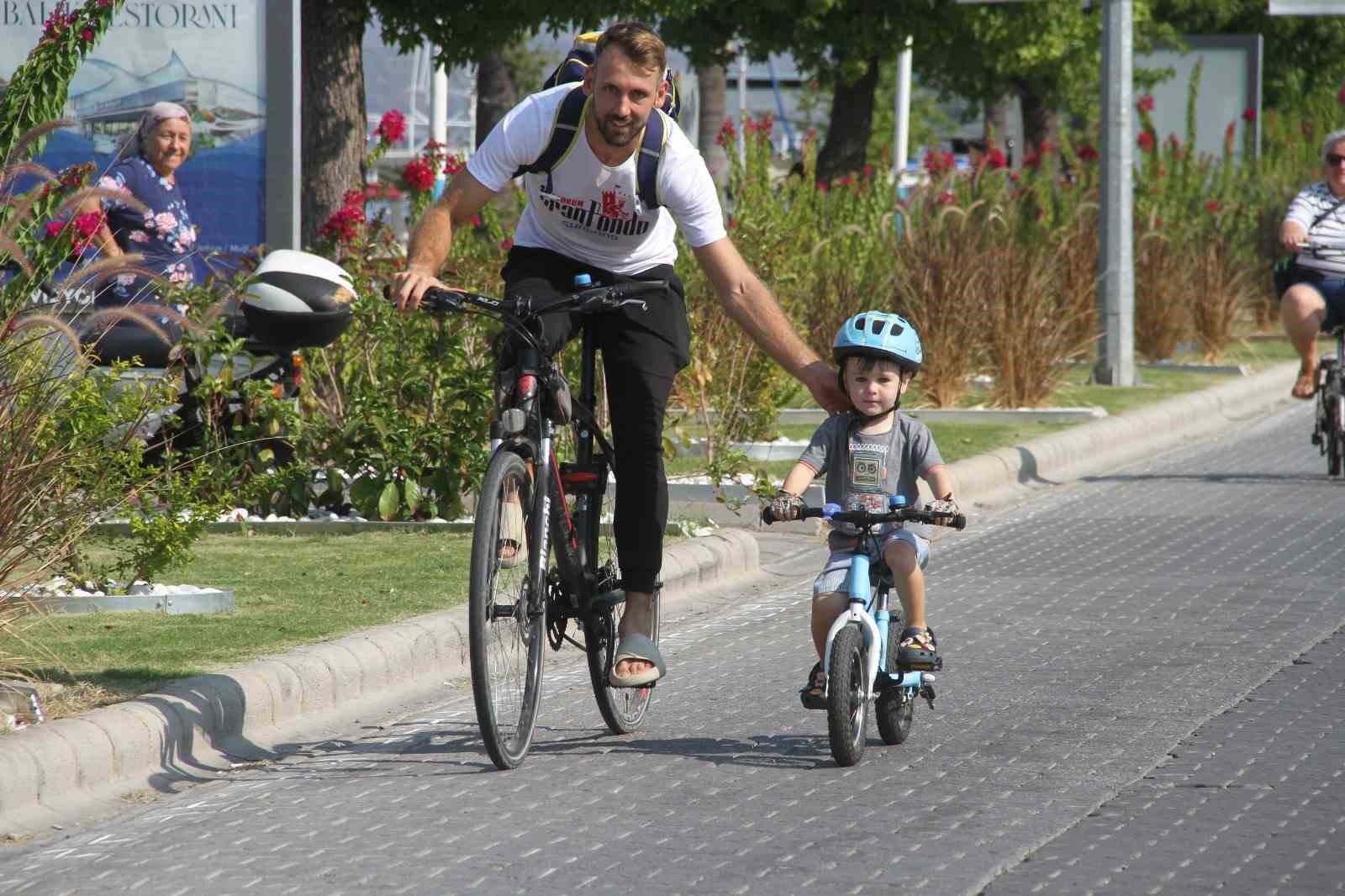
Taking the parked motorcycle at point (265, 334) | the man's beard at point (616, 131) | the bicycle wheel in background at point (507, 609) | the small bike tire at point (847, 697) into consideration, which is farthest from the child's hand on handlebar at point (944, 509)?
the parked motorcycle at point (265, 334)

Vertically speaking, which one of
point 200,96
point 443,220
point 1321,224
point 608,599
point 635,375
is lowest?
point 608,599

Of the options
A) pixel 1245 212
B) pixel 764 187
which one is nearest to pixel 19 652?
pixel 764 187

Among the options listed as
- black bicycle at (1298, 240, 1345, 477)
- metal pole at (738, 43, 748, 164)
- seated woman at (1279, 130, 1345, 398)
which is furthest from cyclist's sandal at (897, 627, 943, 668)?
metal pole at (738, 43, 748, 164)

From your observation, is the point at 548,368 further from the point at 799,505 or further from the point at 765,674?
the point at 765,674

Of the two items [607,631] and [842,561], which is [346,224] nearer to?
[607,631]

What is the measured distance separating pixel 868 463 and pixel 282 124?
18.7ft

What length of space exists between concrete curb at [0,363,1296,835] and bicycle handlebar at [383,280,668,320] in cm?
130

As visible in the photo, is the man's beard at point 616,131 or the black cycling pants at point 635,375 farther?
the black cycling pants at point 635,375

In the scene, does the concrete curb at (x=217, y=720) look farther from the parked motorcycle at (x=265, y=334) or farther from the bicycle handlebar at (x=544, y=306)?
the parked motorcycle at (x=265, y=334)

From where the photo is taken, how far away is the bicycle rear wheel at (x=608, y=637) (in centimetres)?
610

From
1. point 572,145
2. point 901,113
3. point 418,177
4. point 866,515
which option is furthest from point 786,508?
point 901,113

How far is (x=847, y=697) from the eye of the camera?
572 centimetres

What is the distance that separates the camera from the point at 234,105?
36.3 ft

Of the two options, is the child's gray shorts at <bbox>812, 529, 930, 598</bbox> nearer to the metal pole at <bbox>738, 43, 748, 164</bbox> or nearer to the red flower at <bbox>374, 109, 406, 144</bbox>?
the red flower at <bbox>374, 109, 406, 144</bbox>
